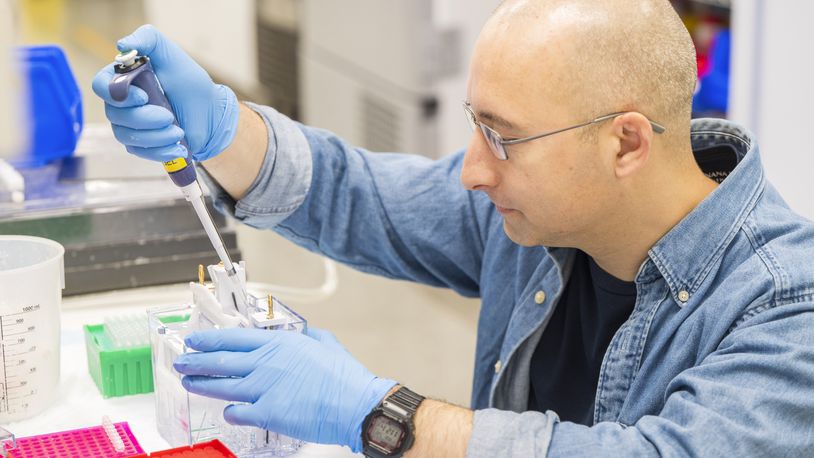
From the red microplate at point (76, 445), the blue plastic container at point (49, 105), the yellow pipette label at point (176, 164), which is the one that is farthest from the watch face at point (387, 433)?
the blue plastic container at point (49, 105)

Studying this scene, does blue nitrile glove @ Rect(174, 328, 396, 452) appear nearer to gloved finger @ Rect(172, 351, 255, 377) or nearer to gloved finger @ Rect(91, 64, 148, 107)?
gloved finger @ Rect(172, 351, 255, 377)

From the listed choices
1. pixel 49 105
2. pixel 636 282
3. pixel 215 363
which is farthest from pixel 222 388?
pixel 49 105

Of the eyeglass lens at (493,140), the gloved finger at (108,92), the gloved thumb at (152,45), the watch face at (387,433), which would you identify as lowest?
the watch face at (387,433)

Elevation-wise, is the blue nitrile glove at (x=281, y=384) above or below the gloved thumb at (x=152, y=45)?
below

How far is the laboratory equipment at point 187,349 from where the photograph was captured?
3.63 ft

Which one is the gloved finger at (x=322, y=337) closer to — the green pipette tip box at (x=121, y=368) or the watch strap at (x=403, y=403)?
the watch strap at (x=403, y=403)

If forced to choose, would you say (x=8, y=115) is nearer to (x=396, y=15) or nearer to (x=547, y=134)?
(x=547, y=134)

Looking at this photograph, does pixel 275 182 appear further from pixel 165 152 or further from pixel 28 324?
pixel 28 324

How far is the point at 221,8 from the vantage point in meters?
3.90

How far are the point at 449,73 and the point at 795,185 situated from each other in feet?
3.94

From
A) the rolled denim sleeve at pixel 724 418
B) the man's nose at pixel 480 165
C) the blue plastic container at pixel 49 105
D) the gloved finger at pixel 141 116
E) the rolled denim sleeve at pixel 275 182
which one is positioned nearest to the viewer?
the rolled denim sleeve at pixel 724 418

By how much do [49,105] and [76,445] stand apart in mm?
776

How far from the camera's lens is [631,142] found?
121 centimetres

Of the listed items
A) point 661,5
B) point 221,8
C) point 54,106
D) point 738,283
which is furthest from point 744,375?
point 221,8
